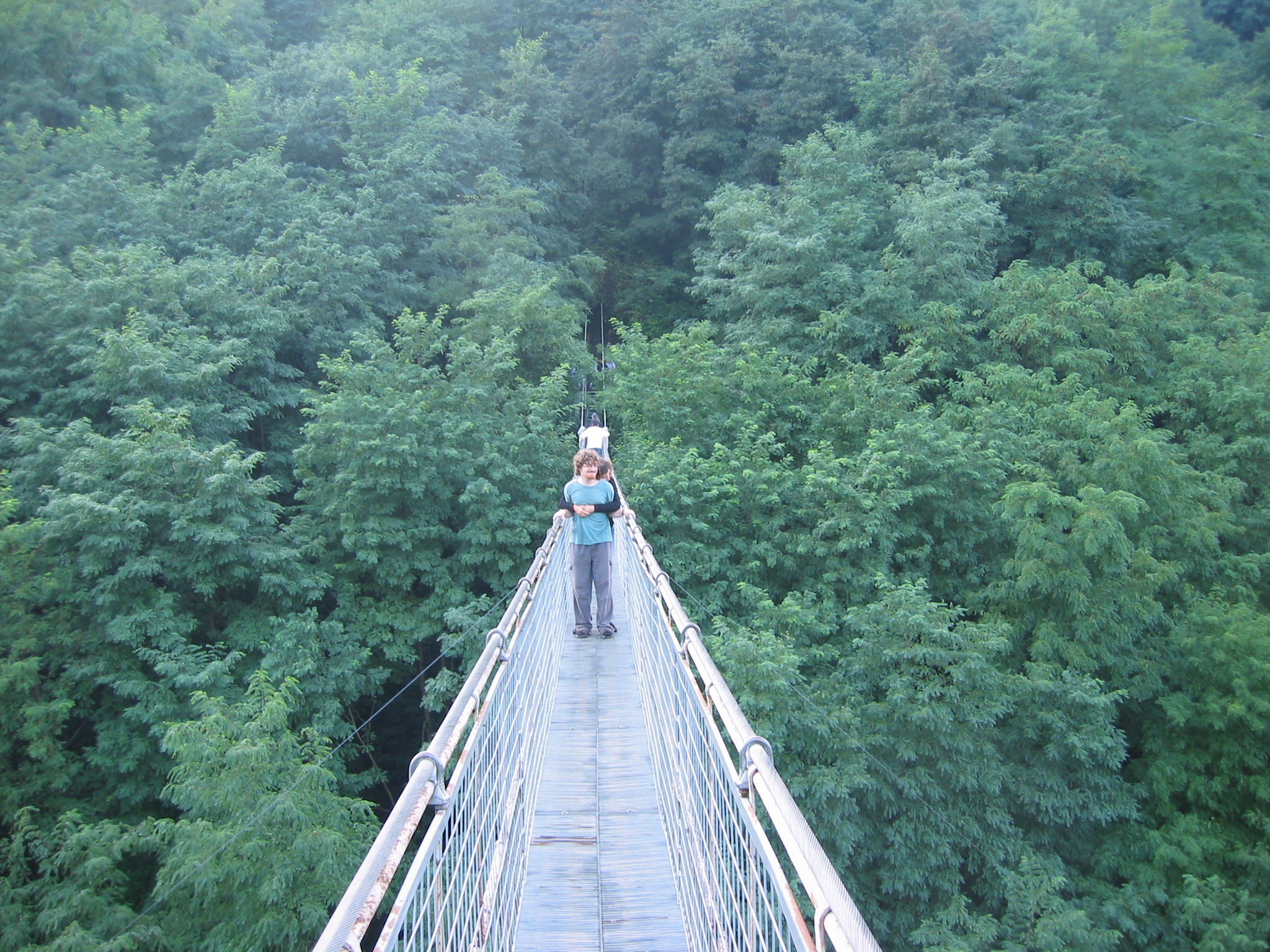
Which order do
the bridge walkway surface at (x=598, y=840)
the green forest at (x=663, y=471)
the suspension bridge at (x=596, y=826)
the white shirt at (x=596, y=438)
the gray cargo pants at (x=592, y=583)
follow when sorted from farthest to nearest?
the white shirt at (x=596, y=438) → the green forest at (x=663, y=471) → the gray cargo pants at (x=592, y=583) → the bridge walkway surface at (x=598, y=840) → the suspension bridge at (x=596, y=826)

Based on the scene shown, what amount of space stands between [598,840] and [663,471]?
7394 mm

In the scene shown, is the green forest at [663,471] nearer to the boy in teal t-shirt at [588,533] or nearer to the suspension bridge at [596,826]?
the boy in teal t-shirt at [588,533]

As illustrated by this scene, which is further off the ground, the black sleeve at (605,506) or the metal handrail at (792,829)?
the black sleeve at (605,506)

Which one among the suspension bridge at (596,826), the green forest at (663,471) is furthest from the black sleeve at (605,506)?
the green forest at (663,471)

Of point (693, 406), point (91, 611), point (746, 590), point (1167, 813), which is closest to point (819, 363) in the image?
point (693, 406)

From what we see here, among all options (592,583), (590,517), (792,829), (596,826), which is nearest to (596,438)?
(592,583)

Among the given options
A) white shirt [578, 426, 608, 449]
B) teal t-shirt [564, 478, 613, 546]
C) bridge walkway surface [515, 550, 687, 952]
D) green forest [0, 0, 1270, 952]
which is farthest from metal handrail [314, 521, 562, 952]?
white shirt [578, 426, 608, 449]

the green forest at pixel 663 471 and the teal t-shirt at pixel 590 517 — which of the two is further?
the green forest at pixel 663 471

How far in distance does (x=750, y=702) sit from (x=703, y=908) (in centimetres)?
483

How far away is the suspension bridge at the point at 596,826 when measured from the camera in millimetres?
1554

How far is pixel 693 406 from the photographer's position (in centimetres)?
1201

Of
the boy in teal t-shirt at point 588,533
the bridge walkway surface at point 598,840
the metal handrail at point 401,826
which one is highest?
the boy in teal t-shirt at point 588,533

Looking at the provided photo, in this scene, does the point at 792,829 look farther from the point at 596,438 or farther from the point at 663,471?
the point at 663,471

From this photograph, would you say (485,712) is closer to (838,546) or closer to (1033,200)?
(838,546)
